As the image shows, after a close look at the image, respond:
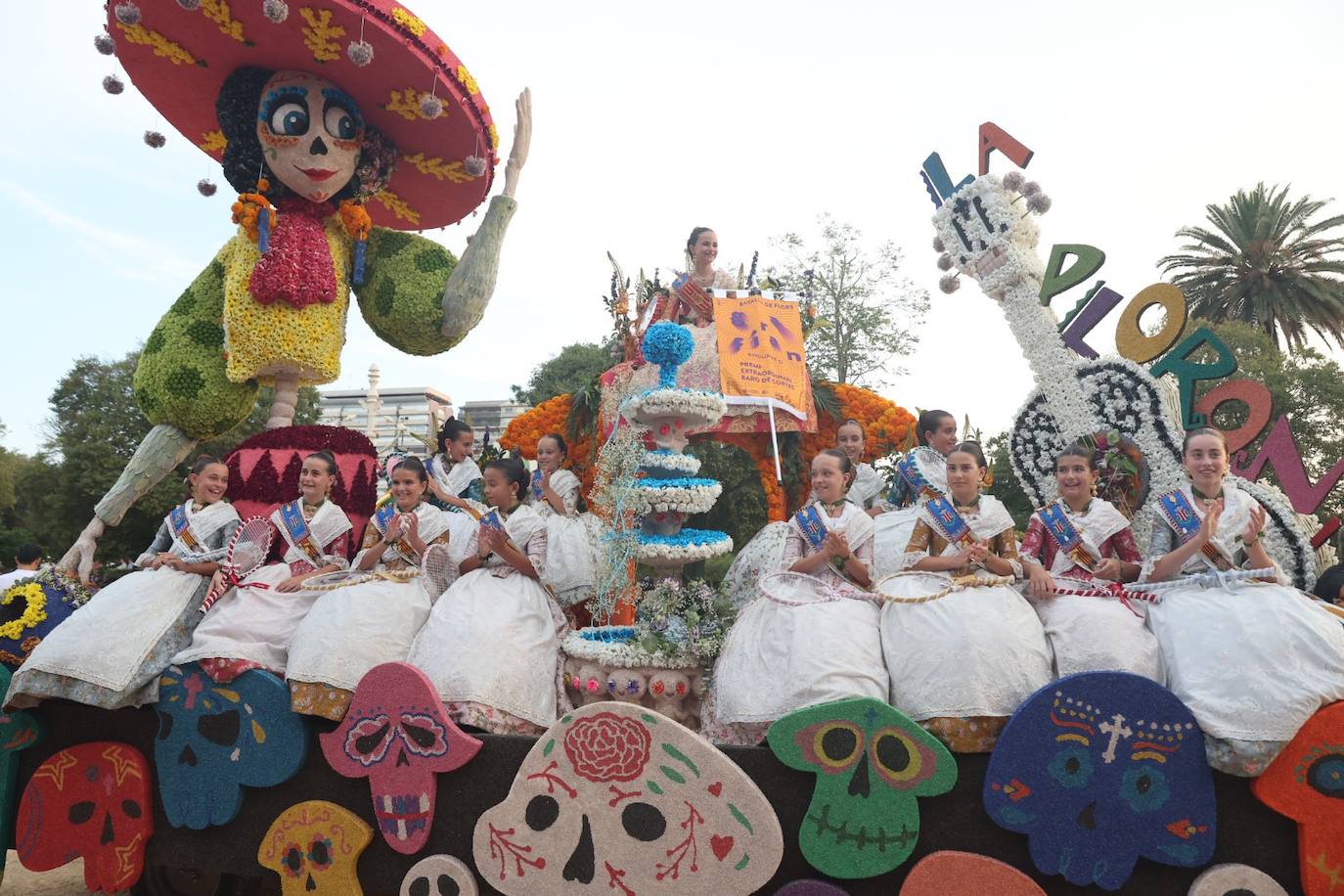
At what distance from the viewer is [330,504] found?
15.4 feet

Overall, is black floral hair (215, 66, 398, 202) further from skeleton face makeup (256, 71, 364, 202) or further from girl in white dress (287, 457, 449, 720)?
girl in white dress (287, 457, 449, 720)

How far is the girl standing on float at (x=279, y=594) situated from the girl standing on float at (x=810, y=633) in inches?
79.7

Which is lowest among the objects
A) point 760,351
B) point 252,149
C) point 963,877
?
point 963,877

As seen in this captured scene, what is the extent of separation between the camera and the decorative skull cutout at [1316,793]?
2.74 m

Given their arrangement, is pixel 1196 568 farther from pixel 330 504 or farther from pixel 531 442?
pixel 531 442

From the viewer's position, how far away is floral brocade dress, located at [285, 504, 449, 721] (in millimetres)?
3754

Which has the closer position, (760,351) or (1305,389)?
(760,351)

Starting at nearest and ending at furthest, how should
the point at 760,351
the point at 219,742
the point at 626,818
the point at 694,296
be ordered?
the point at 626,818 → the point at 219,742 → the point at 694,296 → the point at 760,351

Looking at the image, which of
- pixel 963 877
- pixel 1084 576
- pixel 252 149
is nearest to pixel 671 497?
pixel 1084 576

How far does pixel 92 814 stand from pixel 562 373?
741 inches

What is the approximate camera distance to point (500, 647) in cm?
381

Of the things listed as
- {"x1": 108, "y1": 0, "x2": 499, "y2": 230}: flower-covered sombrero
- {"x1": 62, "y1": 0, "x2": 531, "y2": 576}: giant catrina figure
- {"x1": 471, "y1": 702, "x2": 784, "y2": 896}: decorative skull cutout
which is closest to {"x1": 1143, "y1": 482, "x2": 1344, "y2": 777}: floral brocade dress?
{"x1": 471, "y1": 702, "x2": 784, "y2": 896}: decorative skull cutout

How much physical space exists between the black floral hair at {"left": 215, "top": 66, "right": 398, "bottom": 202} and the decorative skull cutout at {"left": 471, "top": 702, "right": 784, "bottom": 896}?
4524 mm

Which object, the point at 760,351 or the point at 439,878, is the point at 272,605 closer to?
the point at 439,878
